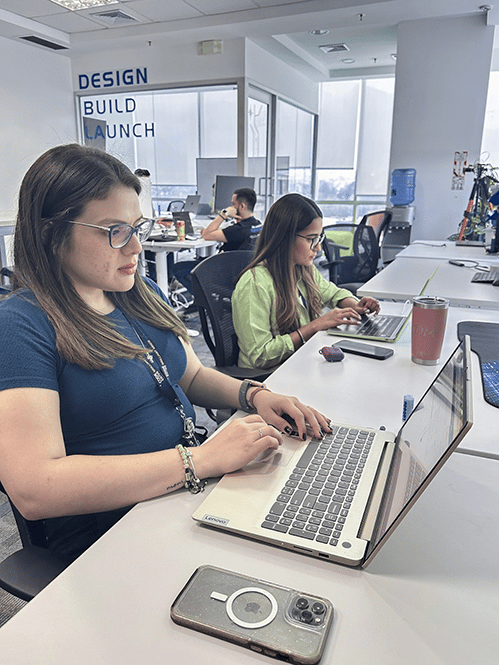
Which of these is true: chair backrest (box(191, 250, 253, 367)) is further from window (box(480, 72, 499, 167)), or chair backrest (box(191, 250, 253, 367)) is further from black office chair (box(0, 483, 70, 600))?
window (box(480, 72, 499, 167))

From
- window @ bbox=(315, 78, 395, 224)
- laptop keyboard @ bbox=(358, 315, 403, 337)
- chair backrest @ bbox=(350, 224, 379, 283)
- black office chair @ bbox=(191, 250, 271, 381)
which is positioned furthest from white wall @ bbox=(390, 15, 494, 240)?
black office chair @ bbox=(191, 250, 271, 381)

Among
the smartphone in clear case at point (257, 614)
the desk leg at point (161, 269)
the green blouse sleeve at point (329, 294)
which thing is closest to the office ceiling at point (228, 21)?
the desk leg at point (161, 269)

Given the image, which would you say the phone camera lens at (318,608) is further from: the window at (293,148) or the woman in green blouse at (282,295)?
the window at (293,148)

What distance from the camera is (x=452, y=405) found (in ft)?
2.06

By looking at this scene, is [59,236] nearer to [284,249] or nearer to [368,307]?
[284,249]

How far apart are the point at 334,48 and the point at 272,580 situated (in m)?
7.08

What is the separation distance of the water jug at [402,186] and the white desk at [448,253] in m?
1.55

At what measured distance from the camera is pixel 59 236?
94cm

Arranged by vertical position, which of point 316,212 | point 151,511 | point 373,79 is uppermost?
point 373,79

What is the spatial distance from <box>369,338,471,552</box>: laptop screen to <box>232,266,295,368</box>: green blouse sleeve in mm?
888

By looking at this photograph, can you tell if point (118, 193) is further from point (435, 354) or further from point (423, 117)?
point (423, 117)

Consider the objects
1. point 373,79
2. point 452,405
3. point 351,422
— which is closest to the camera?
point 452,405

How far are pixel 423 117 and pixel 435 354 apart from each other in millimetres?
5031

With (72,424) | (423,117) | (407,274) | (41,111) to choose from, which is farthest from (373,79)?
(72,424)
